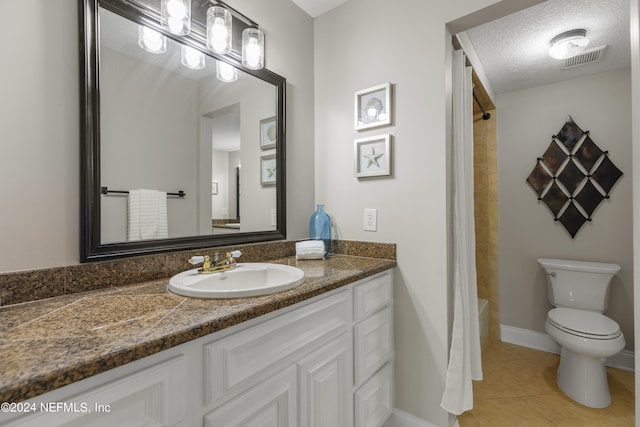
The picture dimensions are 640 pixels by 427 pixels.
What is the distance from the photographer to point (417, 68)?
151 cm

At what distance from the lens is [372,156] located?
1661 millimetres

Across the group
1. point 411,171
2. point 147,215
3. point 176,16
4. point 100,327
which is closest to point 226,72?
point 176,16

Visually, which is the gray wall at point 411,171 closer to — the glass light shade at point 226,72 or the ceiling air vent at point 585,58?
the glass light shade at point 226,72

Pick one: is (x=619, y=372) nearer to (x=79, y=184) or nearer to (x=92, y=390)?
(x=92, y=390)

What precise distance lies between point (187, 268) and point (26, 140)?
0.67 meters

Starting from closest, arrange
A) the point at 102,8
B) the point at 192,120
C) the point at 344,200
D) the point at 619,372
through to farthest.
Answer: the point at 102,8 < the point at 192,120 < the point at 344,200 < the point at 619,372

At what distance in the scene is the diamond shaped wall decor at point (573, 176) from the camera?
7.51 feet

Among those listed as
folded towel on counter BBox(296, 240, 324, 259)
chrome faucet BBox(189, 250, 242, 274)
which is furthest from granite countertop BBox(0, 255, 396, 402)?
folded towel on counter BBox(296, 240, 324, 259)

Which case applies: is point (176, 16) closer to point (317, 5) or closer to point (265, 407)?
point (317, 5)

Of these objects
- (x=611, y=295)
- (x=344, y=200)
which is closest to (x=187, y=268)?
(x=344, y=200)

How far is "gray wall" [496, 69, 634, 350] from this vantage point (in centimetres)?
222

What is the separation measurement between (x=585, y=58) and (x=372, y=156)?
6.12 feet

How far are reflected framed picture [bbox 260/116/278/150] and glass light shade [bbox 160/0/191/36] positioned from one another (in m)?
0.54

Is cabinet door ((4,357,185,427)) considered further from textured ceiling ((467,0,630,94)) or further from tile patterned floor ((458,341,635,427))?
textured ceiling ((467,0,630,94))
